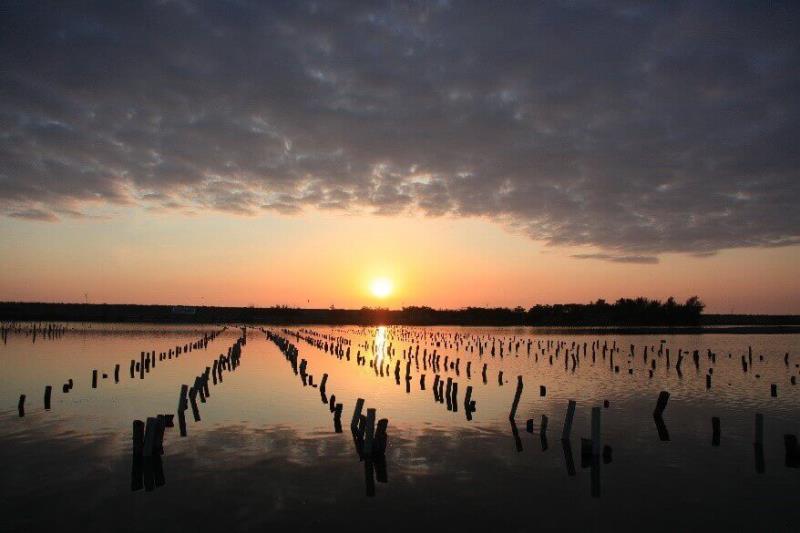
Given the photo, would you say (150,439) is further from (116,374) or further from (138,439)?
(116,374)

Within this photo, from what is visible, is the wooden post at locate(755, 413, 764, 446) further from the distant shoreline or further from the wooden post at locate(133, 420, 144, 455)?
the distant shoreline

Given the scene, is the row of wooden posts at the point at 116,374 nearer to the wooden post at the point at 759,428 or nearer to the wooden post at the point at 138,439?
the wooden post at the point at 138,439

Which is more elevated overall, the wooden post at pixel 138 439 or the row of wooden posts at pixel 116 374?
the wooden post at pixel 138 439

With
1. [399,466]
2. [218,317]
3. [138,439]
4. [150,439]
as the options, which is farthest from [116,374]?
[218,317]

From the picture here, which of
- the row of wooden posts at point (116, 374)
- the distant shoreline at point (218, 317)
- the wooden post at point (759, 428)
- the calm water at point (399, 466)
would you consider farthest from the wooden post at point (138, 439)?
the distant shoreline at point (218, 317)

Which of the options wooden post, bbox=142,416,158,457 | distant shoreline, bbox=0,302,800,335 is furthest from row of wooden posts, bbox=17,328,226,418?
distant shoreline, bbox=0,302,800,335

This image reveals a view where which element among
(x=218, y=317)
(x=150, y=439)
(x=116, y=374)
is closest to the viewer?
(x=150, y=439)

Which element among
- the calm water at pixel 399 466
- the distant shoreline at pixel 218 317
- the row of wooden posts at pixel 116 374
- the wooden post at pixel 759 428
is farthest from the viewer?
the distant shoreline at pixel 218 317

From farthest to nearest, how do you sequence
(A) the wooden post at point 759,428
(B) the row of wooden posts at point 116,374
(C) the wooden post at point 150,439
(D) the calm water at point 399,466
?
(B) the row of wooden posts at point 116,374 < (A) the wooden post at point 759,428 < (C) the wooden post at point 150,439 < (D) the calm water at point 399,466

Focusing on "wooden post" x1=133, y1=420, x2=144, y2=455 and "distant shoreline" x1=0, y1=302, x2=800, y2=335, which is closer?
"wooden post" x1=133, y1=420, x2=144, y2=455

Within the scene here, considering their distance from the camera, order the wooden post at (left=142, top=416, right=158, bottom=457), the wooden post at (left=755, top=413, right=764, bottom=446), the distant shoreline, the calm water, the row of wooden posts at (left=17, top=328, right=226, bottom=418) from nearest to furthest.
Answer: the calm water → the wooden post at (left=142, top=416, right=158, bottom=457) → the wooden post at (left=755, top=413, right=764, bottom=446) → the row of wooden posts at (left=17, top=328, right=226, bottom=418) → the distant shoreline

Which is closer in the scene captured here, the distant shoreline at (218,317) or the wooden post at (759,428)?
the wooden post at (759,428)

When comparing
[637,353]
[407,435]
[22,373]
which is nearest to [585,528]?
[407,435]

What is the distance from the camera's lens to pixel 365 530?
1182 centimetres
